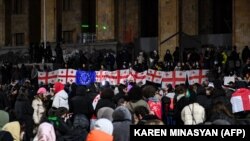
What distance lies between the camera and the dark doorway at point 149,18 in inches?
1358

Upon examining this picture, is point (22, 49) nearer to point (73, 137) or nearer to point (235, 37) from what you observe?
point (235, 37)

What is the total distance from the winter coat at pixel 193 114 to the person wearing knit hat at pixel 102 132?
2.89m

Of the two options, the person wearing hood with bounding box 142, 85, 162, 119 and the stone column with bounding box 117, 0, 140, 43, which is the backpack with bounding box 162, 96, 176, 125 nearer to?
the person wearing hood with bounding box 142, 85, 162, 119

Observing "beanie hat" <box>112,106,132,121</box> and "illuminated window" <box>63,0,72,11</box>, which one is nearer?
"beanie hat" <box>112,106,132,121</box>

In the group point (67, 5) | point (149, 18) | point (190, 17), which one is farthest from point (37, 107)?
point (67, 5)

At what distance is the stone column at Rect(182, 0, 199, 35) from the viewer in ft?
104

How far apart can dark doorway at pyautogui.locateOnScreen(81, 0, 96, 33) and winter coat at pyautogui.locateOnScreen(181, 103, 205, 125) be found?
25.7 m

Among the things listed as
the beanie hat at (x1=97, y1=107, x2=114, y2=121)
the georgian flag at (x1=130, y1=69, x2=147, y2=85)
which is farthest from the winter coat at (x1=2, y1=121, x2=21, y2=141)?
the georgian flag at (x1=130, y1=69, x2=147, y2=85)

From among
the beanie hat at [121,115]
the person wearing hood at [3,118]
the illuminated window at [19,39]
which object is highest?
the illuminated window at [19,39]

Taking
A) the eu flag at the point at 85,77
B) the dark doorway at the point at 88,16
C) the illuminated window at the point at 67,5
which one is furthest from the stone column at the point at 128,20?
the eu flag at the point at 85,77

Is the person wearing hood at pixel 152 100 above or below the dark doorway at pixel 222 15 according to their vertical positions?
below

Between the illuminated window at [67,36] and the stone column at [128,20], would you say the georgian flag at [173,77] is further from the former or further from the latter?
the illuminated window at [67,36]

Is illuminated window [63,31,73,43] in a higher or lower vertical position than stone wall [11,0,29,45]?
lower

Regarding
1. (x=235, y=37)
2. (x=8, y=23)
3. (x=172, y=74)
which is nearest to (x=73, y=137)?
(x=172, y=74)
